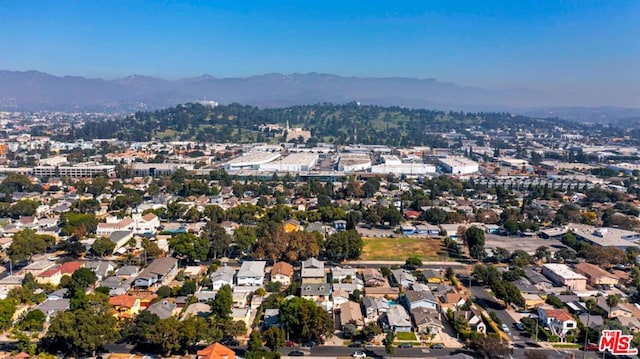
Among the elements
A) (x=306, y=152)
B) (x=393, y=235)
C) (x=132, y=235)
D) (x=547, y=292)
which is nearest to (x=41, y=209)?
(x=132, y=235)

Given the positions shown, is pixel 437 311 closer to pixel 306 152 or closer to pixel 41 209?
pixel 41 209

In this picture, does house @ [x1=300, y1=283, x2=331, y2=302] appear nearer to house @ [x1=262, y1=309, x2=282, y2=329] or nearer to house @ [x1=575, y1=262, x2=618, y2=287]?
house @ [x1=262, y1=309, x2=282, y2=329]

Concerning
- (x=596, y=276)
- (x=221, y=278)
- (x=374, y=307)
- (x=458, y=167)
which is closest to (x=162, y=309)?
(x=221, y=278)

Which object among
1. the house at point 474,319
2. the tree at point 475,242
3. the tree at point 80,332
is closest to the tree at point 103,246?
the tree at point 80,332

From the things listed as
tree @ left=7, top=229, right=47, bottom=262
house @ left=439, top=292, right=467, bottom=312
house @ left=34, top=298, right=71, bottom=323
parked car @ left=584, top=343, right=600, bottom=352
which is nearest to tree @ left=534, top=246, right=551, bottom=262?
house @ left=439, top=292, right=467, bottom=312

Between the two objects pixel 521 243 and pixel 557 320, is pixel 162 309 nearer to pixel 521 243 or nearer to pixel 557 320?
pixel 557 320

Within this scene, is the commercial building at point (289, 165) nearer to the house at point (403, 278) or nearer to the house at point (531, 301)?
the house at point (403, 278)
